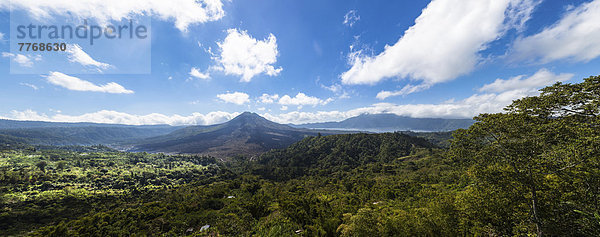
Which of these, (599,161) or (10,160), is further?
(10,160)

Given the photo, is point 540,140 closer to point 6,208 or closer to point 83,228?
point 83,228

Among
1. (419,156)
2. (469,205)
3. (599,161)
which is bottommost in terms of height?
(419,156)

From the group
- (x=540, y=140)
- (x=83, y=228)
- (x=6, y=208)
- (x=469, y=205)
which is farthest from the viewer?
(x=6, y=208)

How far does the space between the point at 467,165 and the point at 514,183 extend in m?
2.44

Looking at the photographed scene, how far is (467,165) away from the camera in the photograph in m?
13.9

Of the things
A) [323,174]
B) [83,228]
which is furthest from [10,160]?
[323,174]

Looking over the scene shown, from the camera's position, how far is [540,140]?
1085cm

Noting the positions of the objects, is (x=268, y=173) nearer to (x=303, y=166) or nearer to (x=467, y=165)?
(x=303, y=166)

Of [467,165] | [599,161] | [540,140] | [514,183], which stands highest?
[540,140]

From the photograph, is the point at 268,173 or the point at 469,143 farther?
the point at 268,173

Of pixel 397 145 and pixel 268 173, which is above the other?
pixel 397 145

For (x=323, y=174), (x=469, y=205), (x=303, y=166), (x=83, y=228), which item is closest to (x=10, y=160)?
(x=83, y=228)

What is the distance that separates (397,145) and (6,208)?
21963 cm

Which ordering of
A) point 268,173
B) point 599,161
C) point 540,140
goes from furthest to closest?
point 268,173, point 540,140, point 599,161
